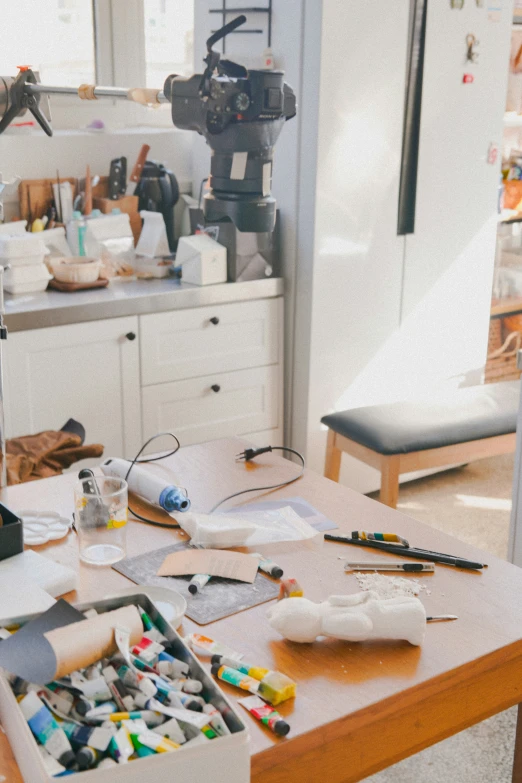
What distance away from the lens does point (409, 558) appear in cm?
156

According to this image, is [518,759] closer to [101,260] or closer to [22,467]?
[22,467]

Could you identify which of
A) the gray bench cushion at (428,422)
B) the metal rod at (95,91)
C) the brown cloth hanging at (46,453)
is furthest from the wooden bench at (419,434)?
the metal rod at (95,91)

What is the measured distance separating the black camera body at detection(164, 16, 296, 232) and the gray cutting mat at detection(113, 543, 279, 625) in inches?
21.6

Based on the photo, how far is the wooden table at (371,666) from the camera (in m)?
1.15

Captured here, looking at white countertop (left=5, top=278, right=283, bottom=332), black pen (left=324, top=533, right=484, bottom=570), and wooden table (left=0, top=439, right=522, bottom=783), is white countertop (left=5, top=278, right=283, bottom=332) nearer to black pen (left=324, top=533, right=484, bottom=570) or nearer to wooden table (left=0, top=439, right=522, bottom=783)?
wooden table (left=0, top=439, right=522, bottom=783)

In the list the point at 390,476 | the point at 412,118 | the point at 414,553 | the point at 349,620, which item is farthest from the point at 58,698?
the point at 412,118

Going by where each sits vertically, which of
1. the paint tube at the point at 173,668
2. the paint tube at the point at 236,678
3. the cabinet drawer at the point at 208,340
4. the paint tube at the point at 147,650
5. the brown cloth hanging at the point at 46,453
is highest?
the paint tube at the point at 147,650

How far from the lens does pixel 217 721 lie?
3.25 feet

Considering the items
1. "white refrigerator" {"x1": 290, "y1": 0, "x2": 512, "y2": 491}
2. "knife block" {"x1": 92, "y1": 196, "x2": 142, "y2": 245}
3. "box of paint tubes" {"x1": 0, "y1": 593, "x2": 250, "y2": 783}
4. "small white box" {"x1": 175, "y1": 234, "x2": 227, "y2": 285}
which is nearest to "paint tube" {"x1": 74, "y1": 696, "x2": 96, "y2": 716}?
"box of paint tubes" {"x1": 0, "y1": 593, "x2": 250, "y2": 783}

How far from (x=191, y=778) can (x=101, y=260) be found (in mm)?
2542

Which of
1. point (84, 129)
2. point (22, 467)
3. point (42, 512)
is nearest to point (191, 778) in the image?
point (42, 512)

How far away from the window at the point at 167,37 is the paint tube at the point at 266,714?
119 inches

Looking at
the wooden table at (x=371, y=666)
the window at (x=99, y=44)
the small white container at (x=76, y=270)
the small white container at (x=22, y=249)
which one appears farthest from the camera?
the window at (x=99, y=44)

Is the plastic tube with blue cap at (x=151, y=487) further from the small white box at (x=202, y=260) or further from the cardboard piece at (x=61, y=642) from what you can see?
the small white box at (x=202, y=260)
